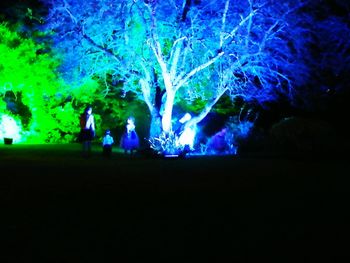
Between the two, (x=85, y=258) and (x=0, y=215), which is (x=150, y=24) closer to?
(x=0, y=215)

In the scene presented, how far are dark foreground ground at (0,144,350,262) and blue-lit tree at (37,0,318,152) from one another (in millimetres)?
7463

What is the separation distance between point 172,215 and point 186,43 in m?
12.7

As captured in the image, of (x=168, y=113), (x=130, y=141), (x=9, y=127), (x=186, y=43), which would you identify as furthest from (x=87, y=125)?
(x=9, y=127)

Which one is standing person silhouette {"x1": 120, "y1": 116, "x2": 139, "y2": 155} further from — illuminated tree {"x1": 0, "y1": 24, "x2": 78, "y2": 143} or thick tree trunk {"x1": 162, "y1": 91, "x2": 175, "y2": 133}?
illuminated tree {"x1": 0, "y1": 24, "x2": 78, "y2": 143}

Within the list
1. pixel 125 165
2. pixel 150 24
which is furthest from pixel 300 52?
pixel 125 165

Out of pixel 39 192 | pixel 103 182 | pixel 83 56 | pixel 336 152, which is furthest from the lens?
pixel 83 56

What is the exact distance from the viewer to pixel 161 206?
27.2 feet

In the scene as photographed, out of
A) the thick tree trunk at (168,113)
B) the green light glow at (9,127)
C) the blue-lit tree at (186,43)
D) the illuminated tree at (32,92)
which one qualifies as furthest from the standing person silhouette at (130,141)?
the green light glow at (9,127)

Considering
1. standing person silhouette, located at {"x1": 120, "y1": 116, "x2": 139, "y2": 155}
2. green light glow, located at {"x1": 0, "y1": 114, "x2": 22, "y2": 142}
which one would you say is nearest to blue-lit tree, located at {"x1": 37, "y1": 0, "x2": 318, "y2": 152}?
standing person silhouette, located at {"x1": 120, "y1": 116, "x2": 139, "y2": 155}

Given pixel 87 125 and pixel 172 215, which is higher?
pixel 87 125

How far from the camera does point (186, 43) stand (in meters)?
19.7

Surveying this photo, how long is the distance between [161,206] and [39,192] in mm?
2360

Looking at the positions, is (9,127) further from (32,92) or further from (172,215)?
(172,215)

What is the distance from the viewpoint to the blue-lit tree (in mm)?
19422
